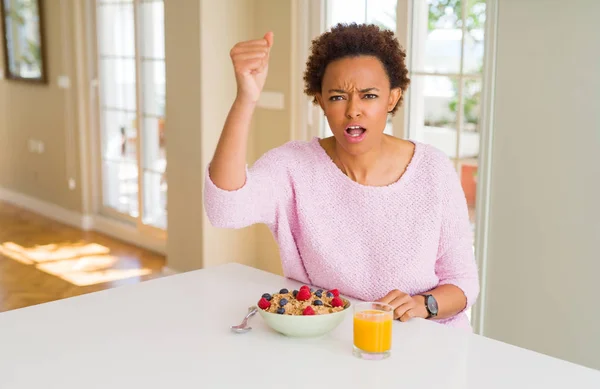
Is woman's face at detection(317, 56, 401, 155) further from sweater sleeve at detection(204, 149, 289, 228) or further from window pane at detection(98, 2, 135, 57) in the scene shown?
window pane at detection(98, 2, 135, 57)

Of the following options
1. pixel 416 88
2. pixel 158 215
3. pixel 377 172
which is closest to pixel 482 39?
pixel 416 88

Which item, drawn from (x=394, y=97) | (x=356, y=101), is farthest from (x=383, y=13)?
(x=356, y=101)

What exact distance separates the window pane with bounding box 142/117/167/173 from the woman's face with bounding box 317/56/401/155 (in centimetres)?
362

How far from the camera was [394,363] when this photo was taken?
1.39 m

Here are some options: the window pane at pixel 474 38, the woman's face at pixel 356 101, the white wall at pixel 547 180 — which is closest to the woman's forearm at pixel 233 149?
the woman's face at pixel 356 101

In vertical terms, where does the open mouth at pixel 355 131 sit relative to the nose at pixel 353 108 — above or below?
below

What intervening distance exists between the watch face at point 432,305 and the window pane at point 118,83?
13.8 ft

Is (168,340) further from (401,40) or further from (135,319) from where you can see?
(401,40)

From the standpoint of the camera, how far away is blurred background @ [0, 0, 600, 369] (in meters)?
2.87

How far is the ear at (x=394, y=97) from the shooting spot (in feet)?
6.41

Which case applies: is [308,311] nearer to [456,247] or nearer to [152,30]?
[456,247]

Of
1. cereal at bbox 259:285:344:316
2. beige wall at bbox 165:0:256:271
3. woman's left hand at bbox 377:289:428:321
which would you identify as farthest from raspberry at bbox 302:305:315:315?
beige wall at bbox 165:0:256:271

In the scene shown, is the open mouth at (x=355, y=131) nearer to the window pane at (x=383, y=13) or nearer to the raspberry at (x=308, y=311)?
the raspberry at (x=308, y=311)

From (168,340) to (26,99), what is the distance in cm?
555
